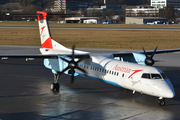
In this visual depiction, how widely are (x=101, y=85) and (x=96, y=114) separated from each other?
26.8ft

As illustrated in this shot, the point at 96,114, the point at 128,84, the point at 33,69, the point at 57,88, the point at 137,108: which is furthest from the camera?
the point at 33,69

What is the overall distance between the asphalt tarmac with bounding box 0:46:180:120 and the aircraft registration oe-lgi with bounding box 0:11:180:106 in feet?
3.69

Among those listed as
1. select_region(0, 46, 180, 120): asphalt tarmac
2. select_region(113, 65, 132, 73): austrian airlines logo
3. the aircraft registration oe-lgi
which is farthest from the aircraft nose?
select_region(113, 65, 132, 73): austrian airlines logo

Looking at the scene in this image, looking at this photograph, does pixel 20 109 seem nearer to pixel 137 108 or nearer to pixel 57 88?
pixel 57 88

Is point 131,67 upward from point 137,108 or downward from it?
upward

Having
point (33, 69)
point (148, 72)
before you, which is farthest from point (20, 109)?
point (33, 69)

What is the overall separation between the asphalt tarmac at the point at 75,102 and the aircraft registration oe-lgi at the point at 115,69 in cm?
112

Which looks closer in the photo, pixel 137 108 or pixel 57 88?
pixel 137 108

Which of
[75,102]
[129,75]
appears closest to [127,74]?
[129,75]

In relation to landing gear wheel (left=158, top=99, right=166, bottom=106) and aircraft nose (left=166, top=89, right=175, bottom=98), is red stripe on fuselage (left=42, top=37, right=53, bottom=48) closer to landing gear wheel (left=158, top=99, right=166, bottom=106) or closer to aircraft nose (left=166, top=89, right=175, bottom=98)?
landing gear wheel (left=158, top=99, right=166, bottom=106)

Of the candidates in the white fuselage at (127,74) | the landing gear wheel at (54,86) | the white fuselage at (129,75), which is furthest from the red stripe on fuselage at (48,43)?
the landing gear wheel at (54,86)

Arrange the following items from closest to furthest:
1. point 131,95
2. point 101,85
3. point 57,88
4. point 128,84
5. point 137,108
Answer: point 137,108 → point 128,84 → point 131,95 → point 57,88 → point 101,85

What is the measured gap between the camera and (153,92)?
18250 millimetres

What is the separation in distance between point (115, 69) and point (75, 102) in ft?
12.3
